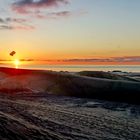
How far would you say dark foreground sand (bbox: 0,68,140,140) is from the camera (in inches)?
164

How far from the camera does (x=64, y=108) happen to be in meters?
6.34

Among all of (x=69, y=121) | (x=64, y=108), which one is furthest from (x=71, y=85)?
(x=69, y=121)

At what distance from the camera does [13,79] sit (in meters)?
8.93

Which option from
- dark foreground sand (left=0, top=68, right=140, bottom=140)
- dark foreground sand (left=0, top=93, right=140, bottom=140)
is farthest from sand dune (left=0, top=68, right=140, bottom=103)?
dark foreground sand (left=0, top=93, right=140, bottom=140)

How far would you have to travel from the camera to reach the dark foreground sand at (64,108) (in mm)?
4156

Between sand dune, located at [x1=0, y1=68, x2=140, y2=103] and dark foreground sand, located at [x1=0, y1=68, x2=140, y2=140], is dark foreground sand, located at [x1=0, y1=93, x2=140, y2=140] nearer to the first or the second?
dark foreground sand, located at [x1=0, y1=68, x2=140, y2=140]

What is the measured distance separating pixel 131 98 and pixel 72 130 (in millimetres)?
3890

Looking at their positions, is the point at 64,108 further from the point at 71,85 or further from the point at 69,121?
the point at 71,85

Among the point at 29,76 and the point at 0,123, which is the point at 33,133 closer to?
the point at 0,123

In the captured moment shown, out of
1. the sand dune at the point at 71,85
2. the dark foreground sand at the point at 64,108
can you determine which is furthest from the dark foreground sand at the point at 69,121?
the sand dune at the point at 71,85

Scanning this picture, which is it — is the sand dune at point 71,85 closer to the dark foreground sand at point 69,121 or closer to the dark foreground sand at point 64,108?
the dark foreground sand at point 64,108

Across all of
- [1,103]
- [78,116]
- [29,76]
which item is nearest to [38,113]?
[78,116]

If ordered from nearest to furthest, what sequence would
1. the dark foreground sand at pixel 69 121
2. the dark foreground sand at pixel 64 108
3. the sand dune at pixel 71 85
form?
the dark foreground sand at pixel 69 121
the dark foreground sand at pixel 64 108
the sand dune at pixel 71 85

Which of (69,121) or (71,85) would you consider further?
(71,85)
